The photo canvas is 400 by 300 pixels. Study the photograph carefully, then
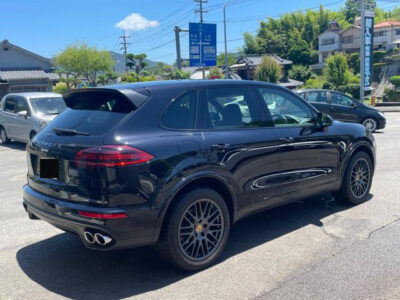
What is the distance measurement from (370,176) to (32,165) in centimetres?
448

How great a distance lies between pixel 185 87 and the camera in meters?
3.94

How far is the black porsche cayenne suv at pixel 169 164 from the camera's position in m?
3.26

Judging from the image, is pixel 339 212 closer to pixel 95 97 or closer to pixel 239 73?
pixel 95 97

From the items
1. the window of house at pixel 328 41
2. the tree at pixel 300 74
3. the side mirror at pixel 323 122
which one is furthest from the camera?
the window of house at pixel 328 41

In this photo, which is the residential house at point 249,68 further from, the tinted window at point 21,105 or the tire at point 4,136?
the tinted window at point 21,105

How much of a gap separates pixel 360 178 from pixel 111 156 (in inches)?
151

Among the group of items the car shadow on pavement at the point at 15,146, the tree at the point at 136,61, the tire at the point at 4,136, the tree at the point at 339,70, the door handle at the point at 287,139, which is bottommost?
the car shadow on pavement at the point at 15,146

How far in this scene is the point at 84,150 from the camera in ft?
10.9

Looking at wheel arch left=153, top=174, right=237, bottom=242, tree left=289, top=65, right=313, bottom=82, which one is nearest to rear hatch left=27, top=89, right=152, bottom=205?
wheel arch left=153, top=174, right=237, bottom=242

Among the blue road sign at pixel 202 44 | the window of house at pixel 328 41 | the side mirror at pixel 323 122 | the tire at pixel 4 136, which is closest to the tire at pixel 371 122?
the side mirror at pixel 323 122

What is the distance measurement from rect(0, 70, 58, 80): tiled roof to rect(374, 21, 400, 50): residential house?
229 feet

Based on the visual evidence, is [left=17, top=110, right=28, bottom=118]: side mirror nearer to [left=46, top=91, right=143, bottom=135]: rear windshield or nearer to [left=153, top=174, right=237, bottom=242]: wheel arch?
[left=46, top=91, right=143, bottom=135]: rear windshield

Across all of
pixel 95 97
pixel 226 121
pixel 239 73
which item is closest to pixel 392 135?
pixel 226 121

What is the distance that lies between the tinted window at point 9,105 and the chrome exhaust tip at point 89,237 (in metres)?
10.4
